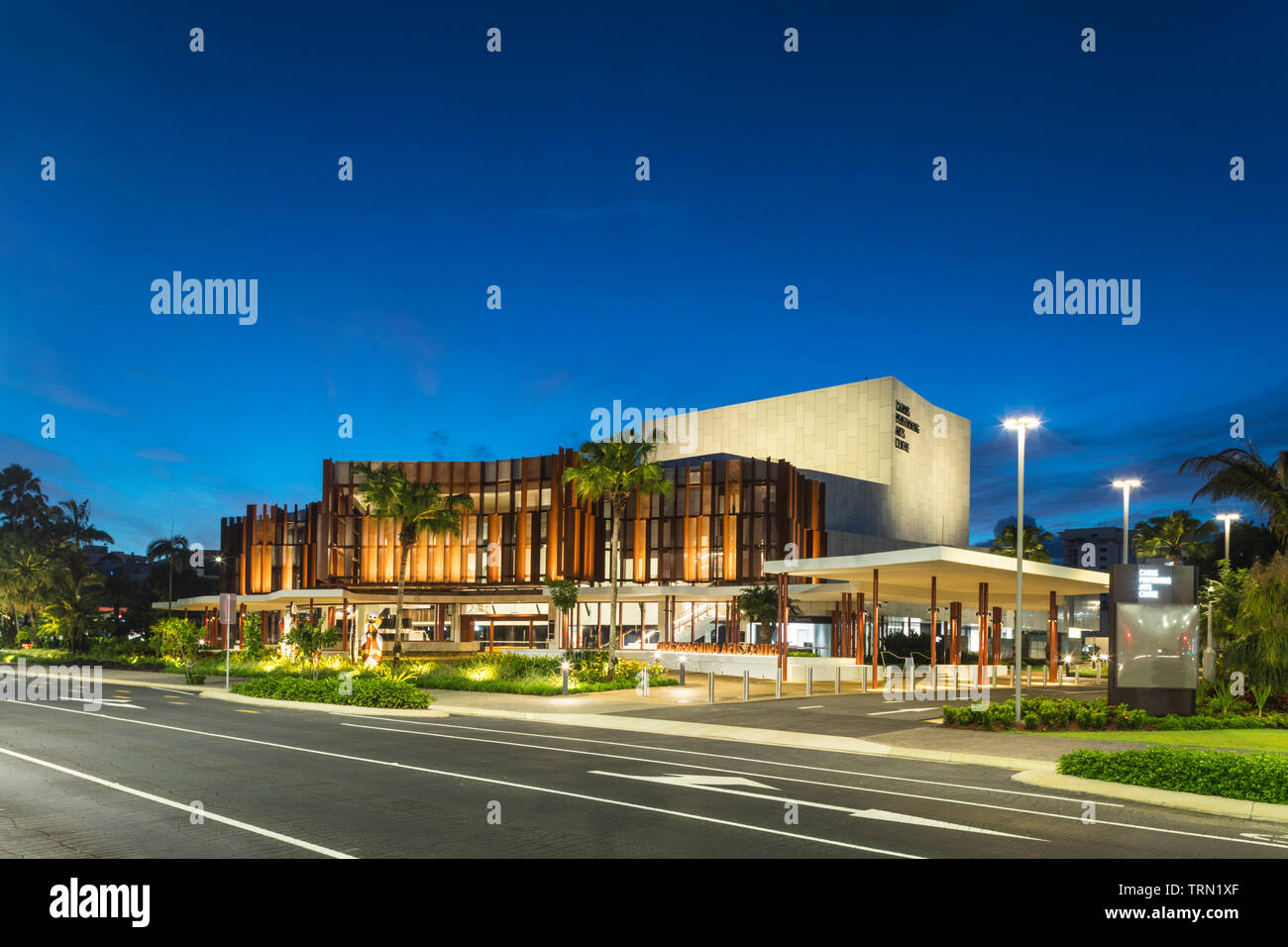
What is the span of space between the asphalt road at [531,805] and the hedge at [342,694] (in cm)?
790

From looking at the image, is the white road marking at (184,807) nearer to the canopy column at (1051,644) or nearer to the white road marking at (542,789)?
the white road marking at (542,789)

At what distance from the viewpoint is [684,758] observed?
57.2 feet

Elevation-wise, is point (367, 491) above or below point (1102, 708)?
above

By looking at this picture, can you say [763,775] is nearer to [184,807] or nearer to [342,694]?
[184,807]

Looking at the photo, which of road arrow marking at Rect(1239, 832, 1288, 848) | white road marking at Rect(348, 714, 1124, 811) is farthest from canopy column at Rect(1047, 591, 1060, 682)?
road arrow marking at Rect(1239, 832, 1288, 848)

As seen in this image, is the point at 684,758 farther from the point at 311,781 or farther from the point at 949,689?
the point at 949,689

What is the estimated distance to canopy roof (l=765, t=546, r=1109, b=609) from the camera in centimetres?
3041

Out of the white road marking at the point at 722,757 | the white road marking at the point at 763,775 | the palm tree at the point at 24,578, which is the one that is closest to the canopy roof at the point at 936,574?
the white road marking at the point at 722,757

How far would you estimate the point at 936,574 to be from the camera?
34750 millimetres

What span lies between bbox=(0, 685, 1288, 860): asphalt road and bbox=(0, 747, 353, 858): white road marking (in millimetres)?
37

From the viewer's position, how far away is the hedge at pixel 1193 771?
1323cm
